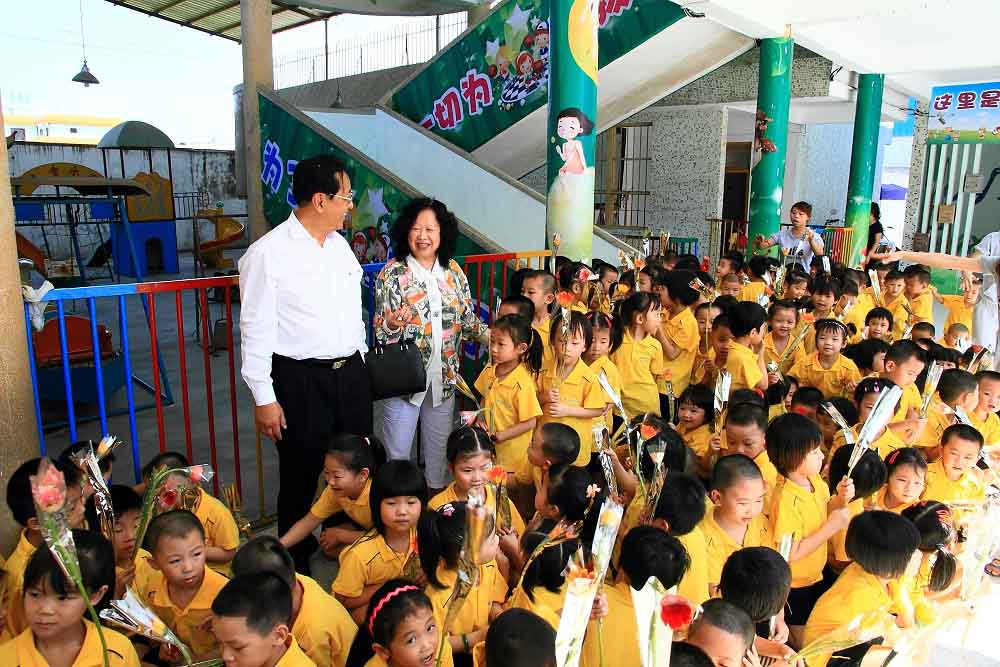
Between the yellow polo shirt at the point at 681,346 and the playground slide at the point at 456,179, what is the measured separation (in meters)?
3.55

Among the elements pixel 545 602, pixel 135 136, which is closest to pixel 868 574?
pixel 545 602

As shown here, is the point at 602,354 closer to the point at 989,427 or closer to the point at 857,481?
the point at 857,481

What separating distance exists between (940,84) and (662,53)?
4697mm

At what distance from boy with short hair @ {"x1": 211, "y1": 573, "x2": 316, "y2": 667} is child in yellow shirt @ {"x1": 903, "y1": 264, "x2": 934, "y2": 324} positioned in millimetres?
5062

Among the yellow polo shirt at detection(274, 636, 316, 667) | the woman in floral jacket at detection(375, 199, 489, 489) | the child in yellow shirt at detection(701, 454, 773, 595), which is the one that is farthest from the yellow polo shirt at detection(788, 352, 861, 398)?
the yellow polo shirt at detection(274, 636, 316, 667)

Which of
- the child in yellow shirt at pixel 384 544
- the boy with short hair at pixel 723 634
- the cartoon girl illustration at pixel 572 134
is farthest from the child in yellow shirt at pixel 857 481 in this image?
the cartoon girl illustration at pixel 572 134

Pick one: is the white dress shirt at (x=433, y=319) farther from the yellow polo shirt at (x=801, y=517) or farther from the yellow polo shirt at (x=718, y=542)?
the yellow polo shirt at (x=801, y=517)

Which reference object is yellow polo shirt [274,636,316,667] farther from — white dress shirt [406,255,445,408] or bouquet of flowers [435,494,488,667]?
white dress shirt [406,255,445,408]

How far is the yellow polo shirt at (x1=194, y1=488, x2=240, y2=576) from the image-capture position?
270 centimetres

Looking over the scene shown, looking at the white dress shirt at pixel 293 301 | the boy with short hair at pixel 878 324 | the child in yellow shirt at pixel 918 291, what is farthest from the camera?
the child in yellow shirt at pixel 918 291

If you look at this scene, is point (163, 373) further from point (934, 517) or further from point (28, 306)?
point (934, 517)

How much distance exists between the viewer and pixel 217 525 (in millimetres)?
2723

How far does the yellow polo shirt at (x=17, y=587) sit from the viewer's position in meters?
2.21

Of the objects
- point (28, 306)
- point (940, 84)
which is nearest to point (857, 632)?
point (28, 306)
